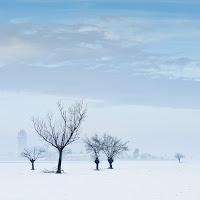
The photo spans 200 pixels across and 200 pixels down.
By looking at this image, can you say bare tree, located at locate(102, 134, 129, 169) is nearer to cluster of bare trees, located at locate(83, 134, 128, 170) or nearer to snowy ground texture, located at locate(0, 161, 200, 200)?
cluster of bare trees, located at locate(83, 134, 128, 170)

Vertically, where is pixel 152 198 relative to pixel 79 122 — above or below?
below

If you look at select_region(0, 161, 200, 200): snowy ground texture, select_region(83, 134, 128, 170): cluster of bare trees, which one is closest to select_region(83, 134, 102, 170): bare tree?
select_region(83, 134, 128, 170): cluster of bare trees

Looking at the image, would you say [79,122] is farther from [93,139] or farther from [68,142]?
[93,139]

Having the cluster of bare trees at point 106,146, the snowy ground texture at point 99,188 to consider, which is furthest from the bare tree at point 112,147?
the snowy ground texture at point 99,188

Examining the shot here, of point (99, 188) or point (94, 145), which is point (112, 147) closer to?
point (94, 145)

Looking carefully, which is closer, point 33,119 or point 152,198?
point 152,198

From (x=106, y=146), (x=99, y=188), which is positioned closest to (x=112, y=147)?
(x=106, y=146)

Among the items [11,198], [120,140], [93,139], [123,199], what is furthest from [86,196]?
[120,140]

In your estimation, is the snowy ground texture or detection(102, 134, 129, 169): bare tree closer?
the snowy ground texture

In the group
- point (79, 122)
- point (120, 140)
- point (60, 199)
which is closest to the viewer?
point (60, 199)

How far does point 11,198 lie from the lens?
24.1 m

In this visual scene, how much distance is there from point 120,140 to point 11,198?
7567 centimetres

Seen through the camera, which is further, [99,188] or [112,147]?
[112,147]

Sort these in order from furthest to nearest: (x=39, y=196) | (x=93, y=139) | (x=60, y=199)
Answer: (x=93, y=139) → (x=39, y=196) → (x=60, y=199)
